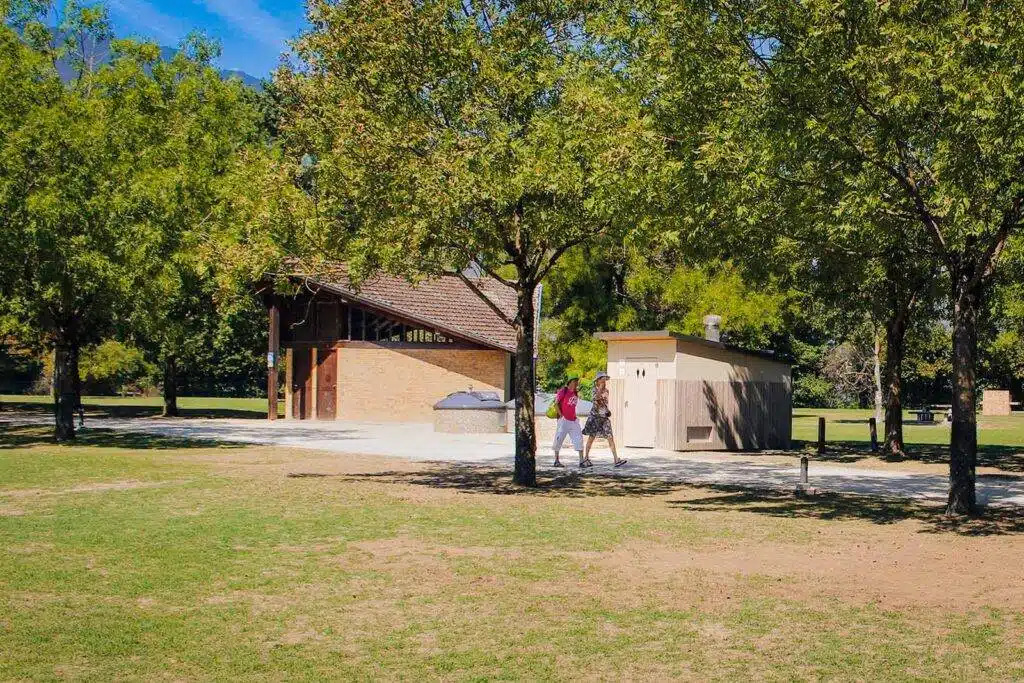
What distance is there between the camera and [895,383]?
26516 millimetres

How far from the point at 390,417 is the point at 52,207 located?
19.1 metres

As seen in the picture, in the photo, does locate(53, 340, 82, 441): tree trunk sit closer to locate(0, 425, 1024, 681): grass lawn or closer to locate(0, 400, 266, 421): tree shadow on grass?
locate(0, 425, 1024, 681): grass lawn

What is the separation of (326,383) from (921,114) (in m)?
33.0

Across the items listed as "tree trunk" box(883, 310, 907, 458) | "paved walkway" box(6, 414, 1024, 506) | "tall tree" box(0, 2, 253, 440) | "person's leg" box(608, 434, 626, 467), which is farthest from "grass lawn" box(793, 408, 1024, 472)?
"tall tree" box(0, 2, 253, 440)

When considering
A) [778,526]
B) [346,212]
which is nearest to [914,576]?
[778,526]

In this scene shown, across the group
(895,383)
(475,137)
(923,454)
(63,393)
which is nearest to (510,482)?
(475,137)

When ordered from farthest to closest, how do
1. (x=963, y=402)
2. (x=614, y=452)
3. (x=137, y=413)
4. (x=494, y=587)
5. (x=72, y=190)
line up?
(x=137, y=413)
(x=72, y=190)
(x=614, y=452)
(x=963, y=402)
(x=494, y=587)

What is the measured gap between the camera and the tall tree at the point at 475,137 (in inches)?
658

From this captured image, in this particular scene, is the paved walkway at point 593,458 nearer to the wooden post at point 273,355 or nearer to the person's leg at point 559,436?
the person's leg at point 559,436

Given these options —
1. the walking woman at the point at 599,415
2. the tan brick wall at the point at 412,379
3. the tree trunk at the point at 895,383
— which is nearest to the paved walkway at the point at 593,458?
the walking woman at the point at 599,415

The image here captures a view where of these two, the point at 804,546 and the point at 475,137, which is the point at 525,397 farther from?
the point at 804,546

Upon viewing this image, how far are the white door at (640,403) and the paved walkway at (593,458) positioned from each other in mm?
910

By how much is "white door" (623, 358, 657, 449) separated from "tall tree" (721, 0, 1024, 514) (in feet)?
38.7

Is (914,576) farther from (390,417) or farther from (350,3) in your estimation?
(390,417)
